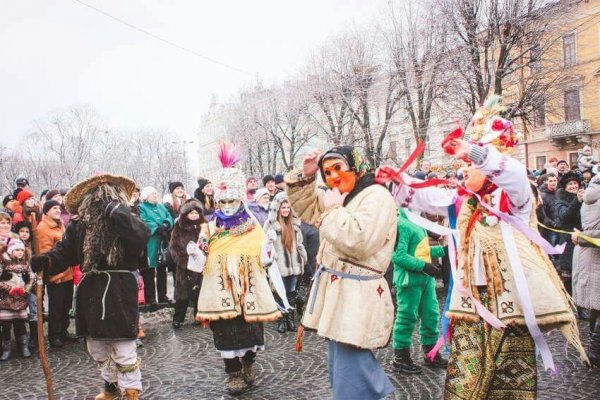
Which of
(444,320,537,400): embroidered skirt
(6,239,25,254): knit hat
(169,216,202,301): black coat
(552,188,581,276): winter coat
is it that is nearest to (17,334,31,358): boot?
(6,239,25,254): knit hat

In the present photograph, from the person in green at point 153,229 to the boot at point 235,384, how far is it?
4.06 m

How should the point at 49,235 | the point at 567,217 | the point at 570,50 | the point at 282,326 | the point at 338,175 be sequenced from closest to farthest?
the point at 338,175, the point at 567,217, the point at 282,326, the point at 49,235, the point at 570,50

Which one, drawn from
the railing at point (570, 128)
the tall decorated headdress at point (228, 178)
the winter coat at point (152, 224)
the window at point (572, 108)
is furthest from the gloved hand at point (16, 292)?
the window at point (572, 108)

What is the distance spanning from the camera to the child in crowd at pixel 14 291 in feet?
20.8

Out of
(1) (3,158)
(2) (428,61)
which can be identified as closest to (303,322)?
(2) (428,61)

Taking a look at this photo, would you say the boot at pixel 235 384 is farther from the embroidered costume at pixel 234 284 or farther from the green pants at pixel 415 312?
the green pants at pixel 415 312

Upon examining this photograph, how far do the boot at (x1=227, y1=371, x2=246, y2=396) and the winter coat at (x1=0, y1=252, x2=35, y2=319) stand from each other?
10.6ft

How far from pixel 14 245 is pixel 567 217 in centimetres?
703

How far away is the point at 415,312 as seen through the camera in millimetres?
4984

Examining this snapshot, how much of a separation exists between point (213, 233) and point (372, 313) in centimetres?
245

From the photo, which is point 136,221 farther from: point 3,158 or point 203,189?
point 3,158

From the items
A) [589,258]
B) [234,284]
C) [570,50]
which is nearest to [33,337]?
[234,284]

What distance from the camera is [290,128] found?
34.6m

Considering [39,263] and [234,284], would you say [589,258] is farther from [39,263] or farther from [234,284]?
[39,263]
